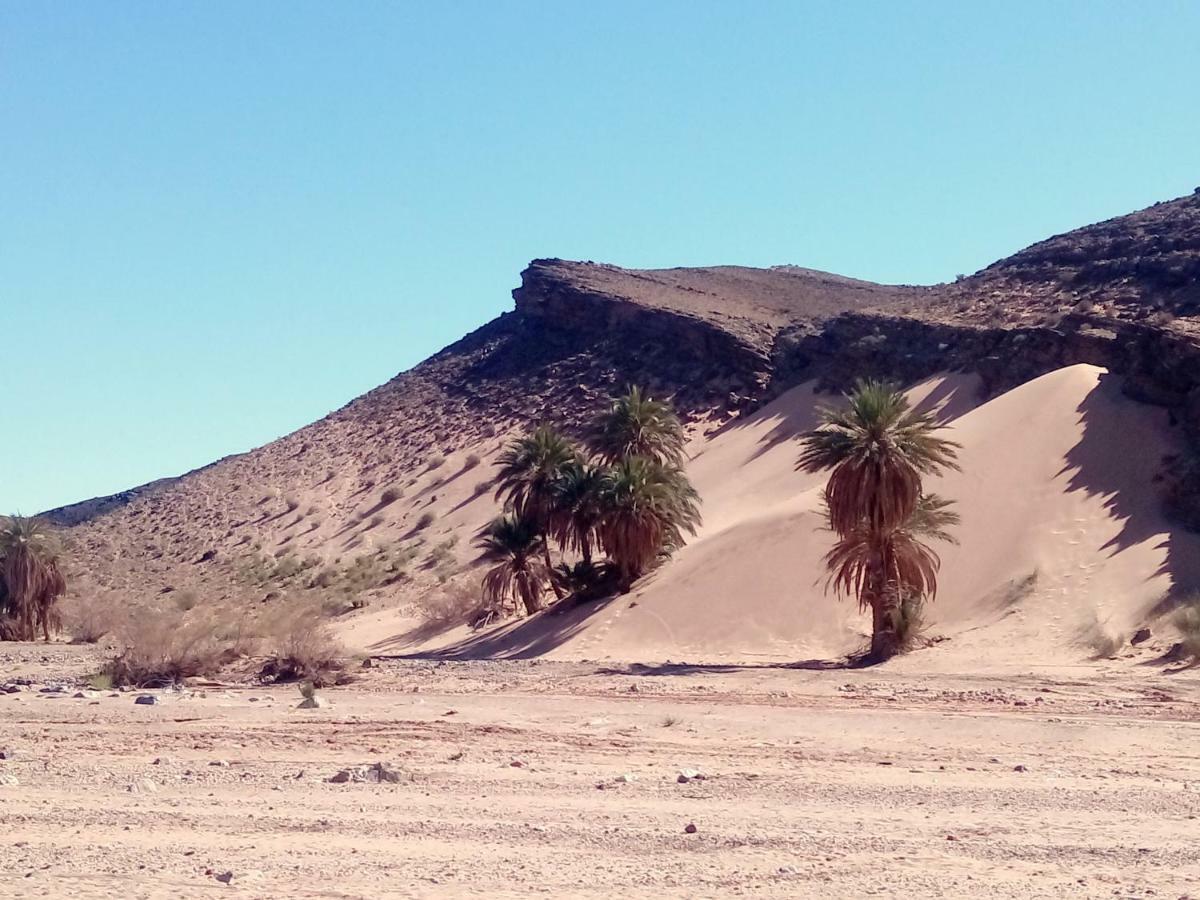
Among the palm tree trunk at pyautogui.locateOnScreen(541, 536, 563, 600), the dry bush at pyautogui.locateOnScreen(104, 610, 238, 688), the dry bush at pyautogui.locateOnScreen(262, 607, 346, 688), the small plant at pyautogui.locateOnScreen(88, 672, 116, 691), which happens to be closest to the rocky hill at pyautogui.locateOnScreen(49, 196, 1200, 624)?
the palm tree trunk at pyautogui.locateOnScreen(541, 536, 563, 600)

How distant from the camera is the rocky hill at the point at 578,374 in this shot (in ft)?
190

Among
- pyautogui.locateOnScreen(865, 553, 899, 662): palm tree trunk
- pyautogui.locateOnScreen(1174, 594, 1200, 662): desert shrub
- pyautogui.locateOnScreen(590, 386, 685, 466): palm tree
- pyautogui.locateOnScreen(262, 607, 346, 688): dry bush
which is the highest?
pyautogui.locateOnScreen(590, 386, 685, 466): palm tree

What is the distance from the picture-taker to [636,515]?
4531 cm

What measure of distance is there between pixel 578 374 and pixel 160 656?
2470 inches

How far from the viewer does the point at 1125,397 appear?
44.9 metres

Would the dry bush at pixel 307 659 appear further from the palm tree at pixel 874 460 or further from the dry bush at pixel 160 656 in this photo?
the palm tree at pixel 874 460

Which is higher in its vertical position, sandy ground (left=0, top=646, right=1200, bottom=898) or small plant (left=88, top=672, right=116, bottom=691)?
small plant (left=88, top=672, right=116, bottom=691)

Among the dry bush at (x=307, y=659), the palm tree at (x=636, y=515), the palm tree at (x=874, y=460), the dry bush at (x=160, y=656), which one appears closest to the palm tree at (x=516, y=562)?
the palm tree at (x=636, y=515)

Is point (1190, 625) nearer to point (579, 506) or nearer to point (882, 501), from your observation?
point (882, 501)

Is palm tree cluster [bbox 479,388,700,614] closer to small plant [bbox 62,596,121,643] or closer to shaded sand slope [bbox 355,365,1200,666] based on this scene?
shaded sand slope [bbox 355,365,1200,666]

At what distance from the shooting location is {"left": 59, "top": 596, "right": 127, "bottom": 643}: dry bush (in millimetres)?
51500

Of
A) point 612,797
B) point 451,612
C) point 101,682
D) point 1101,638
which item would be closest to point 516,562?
point 451,612

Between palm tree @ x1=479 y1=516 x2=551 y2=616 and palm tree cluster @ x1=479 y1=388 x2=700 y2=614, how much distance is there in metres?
0.04

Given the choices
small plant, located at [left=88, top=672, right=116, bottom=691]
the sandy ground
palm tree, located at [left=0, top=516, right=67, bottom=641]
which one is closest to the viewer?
the sandy ground
